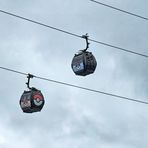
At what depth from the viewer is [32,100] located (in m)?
21.4

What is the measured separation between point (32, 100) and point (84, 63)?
96.8 inches

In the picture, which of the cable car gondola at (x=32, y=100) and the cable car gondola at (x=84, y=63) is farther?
the cable car gondola at (x=32, y=100)

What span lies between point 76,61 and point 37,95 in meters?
2.03

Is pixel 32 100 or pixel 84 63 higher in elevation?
pixel 84 63

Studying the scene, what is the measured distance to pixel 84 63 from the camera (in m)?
20.5

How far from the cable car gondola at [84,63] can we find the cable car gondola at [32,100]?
6.07ft

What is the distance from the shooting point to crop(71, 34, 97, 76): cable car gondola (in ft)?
67.1

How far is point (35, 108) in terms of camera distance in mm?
21438

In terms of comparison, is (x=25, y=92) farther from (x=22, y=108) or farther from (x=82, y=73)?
(x=82, y=73)

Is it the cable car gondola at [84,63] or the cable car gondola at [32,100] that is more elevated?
the cable car gondola at [84,63]

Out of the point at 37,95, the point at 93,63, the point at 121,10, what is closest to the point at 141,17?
the point at 121,10

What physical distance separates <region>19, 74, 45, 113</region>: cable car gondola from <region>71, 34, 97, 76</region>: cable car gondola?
1.85m

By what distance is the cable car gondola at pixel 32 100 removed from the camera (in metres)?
21.4

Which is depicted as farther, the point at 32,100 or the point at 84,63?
the point at 32,100
